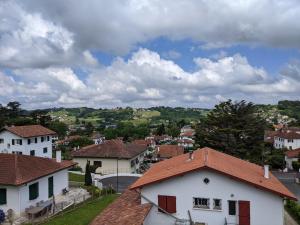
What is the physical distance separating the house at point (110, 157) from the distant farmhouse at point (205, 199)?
32876 millimetres

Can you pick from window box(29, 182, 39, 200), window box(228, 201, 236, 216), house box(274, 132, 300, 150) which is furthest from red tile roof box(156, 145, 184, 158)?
window box(228, 201, 236, 216)

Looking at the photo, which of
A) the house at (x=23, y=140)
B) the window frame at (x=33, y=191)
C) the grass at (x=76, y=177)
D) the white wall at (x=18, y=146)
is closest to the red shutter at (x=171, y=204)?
the window frame at (x=33, y=191)

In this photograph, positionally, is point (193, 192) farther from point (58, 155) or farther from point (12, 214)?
point (58, 155)

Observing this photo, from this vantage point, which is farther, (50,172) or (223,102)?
(223,102)

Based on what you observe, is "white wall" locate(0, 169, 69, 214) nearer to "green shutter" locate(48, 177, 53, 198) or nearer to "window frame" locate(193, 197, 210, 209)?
"green shutter" locate(48, 177, 53, 198)

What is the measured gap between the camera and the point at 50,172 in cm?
3372

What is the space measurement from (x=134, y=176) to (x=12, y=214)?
85.9ft

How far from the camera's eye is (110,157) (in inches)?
2279

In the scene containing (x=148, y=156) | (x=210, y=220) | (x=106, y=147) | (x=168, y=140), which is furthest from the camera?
(x=168, y=140)

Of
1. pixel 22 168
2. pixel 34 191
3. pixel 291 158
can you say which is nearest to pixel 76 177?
pixel 34 191

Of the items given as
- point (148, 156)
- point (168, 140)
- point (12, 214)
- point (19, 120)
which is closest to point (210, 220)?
point (12, 214)

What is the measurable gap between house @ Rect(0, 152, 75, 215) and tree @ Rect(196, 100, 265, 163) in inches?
904

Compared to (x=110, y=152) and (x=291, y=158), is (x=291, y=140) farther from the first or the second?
(x=110, y=152)

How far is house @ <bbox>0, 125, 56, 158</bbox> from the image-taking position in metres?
60.1
